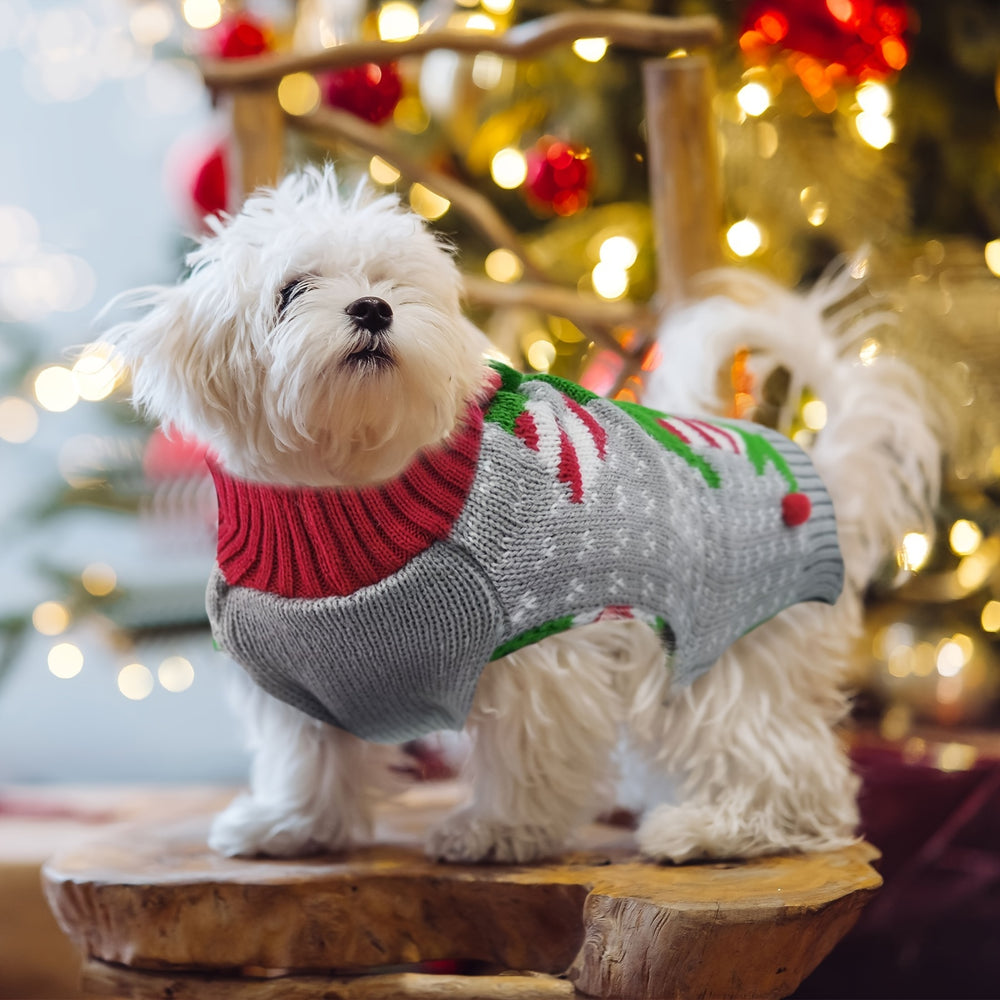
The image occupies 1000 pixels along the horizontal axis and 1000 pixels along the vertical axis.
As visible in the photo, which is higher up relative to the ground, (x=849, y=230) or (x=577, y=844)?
(x=849, y=230)

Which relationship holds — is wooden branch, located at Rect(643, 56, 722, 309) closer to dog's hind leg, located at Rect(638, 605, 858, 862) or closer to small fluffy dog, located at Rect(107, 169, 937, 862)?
small fluffy dog, located at Rect(107, 169, 937, 862)

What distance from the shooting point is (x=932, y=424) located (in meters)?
1.47

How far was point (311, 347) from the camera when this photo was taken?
854 mm

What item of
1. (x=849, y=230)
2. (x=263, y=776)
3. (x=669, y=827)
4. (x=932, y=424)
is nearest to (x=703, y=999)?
(x=669, y=827)

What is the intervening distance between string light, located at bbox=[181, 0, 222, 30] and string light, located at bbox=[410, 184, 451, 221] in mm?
411

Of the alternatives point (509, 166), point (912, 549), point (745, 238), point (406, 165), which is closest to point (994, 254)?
point (745, 238)

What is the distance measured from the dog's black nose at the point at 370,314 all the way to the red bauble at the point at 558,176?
0.96 metres

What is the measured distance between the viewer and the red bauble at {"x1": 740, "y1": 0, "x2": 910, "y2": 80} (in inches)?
62.2

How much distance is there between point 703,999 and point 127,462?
1.27 m

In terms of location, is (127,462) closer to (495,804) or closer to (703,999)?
(495,804)

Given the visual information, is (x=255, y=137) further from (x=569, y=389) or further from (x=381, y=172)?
(x=569, y=389)

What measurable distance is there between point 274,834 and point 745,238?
1.15 m

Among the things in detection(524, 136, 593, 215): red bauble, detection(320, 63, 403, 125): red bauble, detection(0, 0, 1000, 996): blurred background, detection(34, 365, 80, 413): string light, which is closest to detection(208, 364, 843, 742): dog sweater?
detection(0, 0, 1000, 996): blurred background

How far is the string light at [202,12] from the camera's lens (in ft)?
6.20
